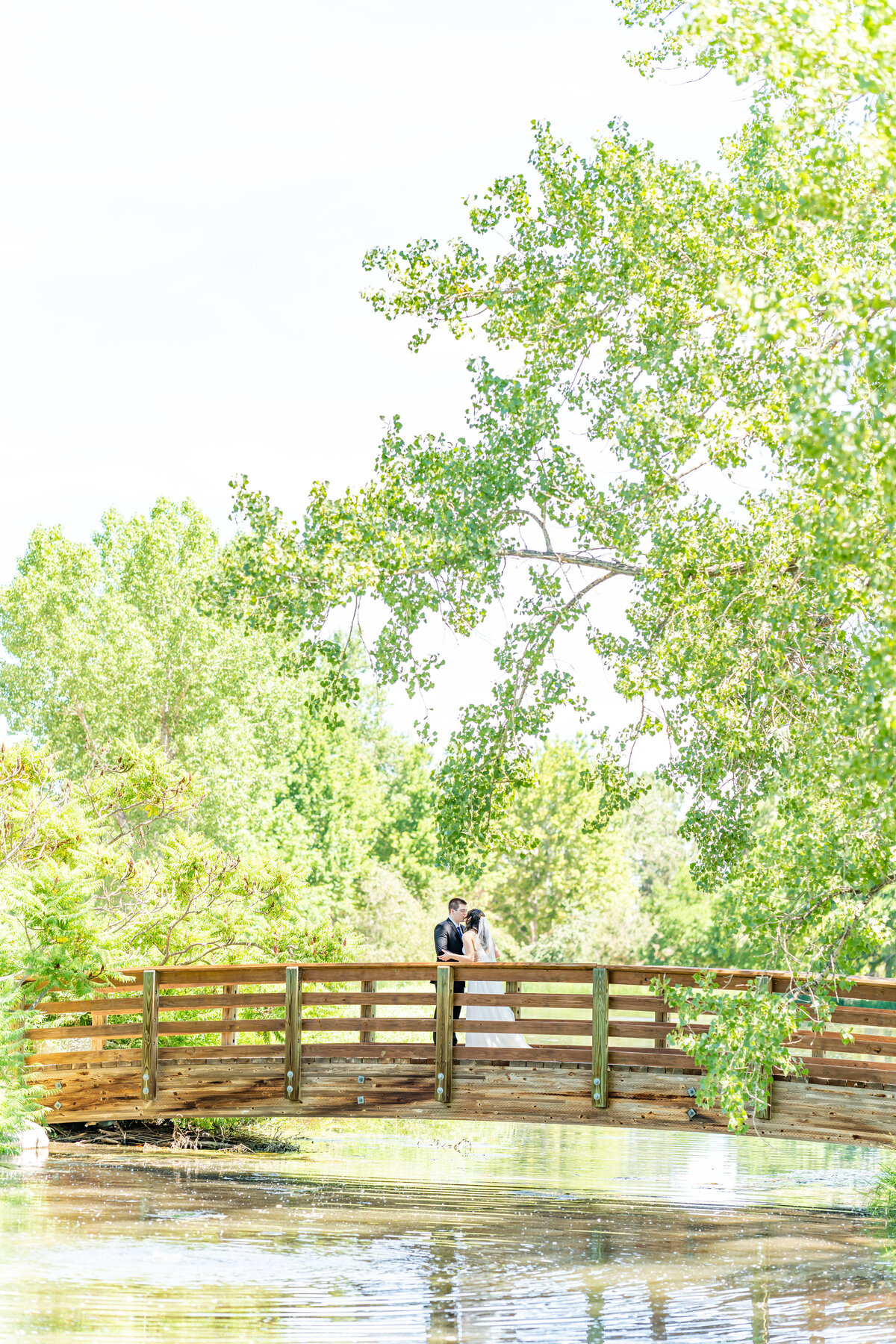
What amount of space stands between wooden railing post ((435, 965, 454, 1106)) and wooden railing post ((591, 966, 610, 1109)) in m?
1.24

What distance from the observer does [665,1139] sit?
17.0 m

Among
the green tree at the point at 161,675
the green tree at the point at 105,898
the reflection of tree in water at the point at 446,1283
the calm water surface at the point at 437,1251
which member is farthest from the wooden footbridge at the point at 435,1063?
the green tree at the point at 161,675

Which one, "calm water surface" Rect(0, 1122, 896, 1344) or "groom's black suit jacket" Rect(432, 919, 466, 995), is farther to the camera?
"groom's black suit jacket" Rect(432, 919, 466, 995)

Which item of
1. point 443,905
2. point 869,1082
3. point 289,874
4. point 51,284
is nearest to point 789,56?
point 869,1082

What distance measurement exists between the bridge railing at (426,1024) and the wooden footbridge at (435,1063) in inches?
0.7

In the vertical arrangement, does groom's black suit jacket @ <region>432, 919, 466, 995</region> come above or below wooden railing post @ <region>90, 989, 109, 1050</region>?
above

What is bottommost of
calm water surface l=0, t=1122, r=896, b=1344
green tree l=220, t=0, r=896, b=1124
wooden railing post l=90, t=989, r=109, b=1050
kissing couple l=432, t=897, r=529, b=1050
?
calm water surface l=0, t=1122, r=896, b=1344

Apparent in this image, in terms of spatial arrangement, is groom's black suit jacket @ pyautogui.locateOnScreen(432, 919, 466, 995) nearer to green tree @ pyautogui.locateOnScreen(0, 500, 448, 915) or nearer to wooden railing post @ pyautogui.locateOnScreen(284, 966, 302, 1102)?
wooden railing post @ pyautogui.locateOnScreen(284, 966, 302, 1102)

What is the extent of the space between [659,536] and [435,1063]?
16.2 ft

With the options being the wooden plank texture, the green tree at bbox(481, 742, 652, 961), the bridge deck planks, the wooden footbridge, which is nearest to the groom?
the wooden footbridge

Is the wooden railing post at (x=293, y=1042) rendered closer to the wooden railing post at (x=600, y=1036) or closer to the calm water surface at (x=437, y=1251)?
the calm water surface at (x=437, y=1251)

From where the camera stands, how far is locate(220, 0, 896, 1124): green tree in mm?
9703

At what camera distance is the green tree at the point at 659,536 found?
31.8 feet

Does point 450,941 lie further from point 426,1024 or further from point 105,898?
point 105,898
